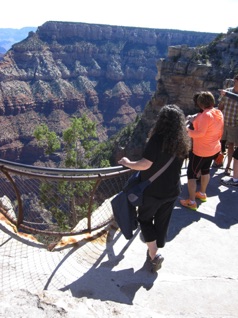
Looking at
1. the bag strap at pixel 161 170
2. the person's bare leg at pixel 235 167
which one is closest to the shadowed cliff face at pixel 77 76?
the person's bare leg at pixel 235 167

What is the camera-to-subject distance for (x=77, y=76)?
111938mm

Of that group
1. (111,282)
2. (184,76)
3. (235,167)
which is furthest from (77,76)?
(111,282)

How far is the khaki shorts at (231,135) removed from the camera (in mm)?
6496

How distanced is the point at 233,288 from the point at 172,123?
191 cm

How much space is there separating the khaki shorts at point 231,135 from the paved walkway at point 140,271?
1.98 metres

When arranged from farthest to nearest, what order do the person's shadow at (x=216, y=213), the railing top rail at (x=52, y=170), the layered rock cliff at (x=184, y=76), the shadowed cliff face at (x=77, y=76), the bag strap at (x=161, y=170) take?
1. the shadowed cliff face at (x=77, y=76)
2. the layered rock cliff at (x=184, y=76)
3. the person's shadow at (x=216, y=213)
4. the railing top rail at (x=52, y=170)
5. the bag strap at (x=161, y=170)

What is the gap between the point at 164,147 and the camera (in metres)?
3.49

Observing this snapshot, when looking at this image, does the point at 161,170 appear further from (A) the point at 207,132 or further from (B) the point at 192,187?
(B) the point at 192,187

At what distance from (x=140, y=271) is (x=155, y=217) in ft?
2.22

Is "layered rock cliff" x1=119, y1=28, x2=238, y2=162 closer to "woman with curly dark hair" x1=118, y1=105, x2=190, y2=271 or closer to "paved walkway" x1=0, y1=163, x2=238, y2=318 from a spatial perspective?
"paved walkway" x1=0, y1=163, x2=238, y2=318

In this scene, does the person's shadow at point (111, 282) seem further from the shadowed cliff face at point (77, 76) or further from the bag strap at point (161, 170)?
the shadowed cliff face at point (77, 76)

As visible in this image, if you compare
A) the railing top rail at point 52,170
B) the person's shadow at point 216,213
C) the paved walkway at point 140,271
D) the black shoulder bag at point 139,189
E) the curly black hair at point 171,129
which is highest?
the curly black hair at point 171,129

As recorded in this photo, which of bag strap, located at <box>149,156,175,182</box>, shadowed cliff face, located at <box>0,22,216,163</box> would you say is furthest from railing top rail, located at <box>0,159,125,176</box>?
shadowed cliff face, located at <box>0,22,216,163</box>

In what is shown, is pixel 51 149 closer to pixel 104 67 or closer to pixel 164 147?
pixel 164 147
